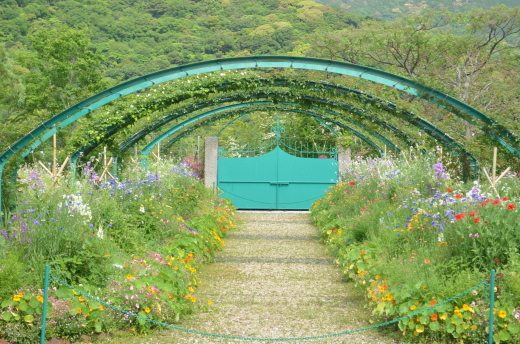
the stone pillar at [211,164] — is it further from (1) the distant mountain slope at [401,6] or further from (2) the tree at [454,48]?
(1) the distant mountain slope at [401,6]

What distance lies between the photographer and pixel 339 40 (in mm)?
20828

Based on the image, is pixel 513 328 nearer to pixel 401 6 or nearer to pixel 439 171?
pixel 439 171

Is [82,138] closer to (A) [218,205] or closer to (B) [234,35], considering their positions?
(A) [218,205]

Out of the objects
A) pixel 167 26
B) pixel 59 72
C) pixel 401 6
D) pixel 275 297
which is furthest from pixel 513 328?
pixel 401 6

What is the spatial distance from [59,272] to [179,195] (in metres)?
6.41

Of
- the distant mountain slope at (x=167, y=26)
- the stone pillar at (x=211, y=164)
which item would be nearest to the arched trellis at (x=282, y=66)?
the stone pillar at (x=211, y=164)

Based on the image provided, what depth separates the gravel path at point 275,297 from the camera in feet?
17.2

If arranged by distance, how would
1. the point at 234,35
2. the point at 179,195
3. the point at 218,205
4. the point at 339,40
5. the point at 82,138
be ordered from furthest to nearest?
the point at 234,35
the point at 339,40
the point at 218,205
the point at 179,195
the point at 82,138

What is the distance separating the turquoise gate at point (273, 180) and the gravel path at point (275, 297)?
Result: 25.1 feet

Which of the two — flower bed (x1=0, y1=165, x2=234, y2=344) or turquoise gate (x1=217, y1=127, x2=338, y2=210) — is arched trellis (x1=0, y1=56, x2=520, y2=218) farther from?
turquoise gate (x1=217, y1=127, x2=338, y2=210)

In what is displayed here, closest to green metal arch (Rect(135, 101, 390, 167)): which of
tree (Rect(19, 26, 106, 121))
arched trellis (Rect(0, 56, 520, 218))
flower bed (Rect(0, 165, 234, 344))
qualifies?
arched trellis (Rect(0, 56, 520, 218))

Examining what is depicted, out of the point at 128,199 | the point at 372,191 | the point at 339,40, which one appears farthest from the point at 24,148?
the point at 339,40

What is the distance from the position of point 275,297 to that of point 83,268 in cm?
215

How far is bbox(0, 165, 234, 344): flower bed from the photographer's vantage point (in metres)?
4.71
